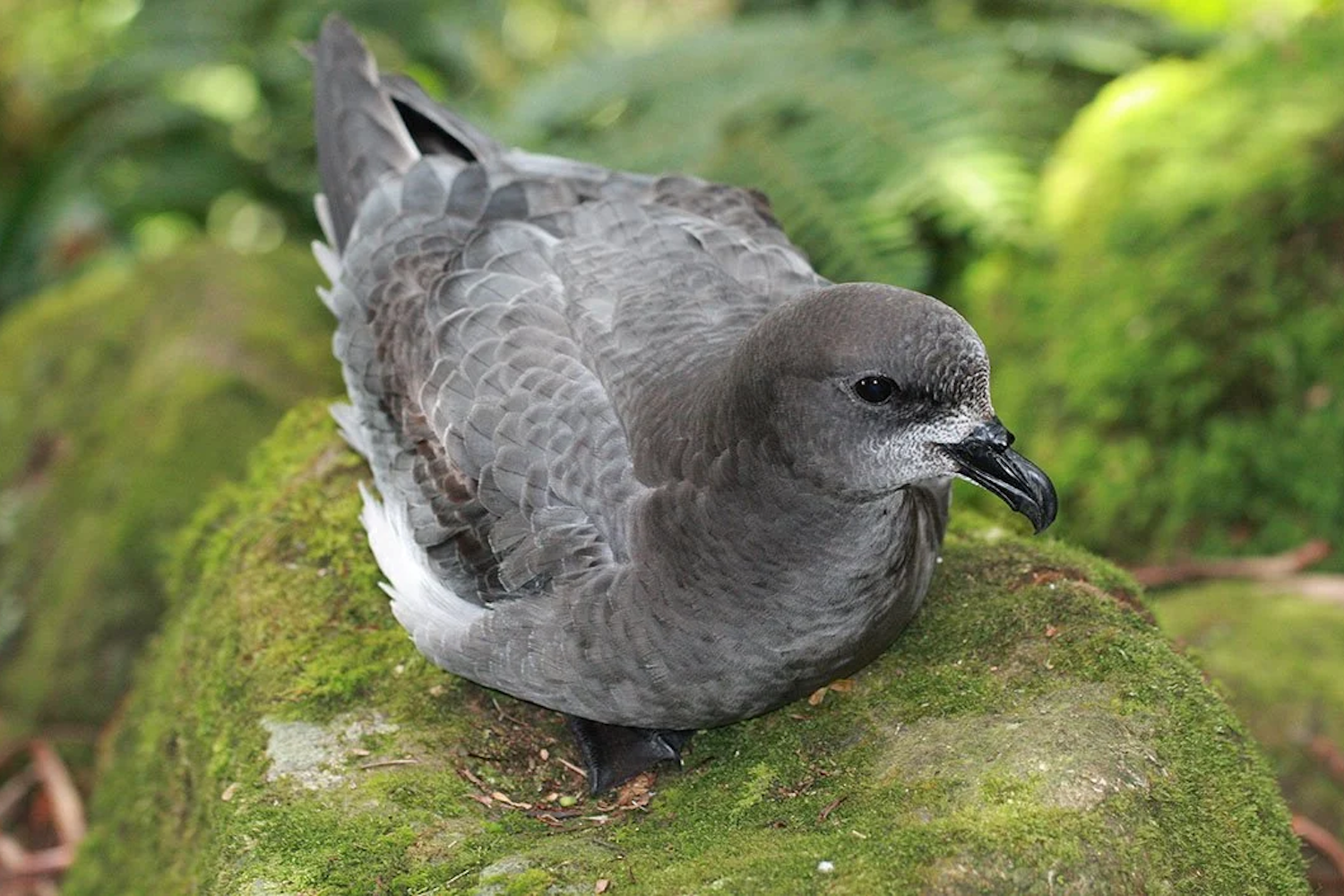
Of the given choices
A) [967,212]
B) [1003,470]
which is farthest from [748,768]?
[967,212]

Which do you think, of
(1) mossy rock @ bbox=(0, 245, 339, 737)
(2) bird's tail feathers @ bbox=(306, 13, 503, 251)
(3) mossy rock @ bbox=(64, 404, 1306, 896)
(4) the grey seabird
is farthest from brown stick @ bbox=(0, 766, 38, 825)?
(2) bird's tail feathers @ bbox=(306, 13, 503, 251)

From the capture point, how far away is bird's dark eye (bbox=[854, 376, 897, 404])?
11.3 ft

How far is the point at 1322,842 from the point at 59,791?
210 inches

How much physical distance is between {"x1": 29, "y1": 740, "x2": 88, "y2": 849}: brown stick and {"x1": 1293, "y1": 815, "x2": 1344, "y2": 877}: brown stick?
5065mm

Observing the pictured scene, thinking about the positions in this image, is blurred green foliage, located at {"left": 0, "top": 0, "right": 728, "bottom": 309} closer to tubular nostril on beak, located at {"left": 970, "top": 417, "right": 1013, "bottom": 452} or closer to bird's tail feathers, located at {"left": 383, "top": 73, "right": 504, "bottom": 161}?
bird's tail feathers, located at {"left": 383, "top": 73, "right": 504, "bottom": 161}

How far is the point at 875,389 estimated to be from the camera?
3.46 m

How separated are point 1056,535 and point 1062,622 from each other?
1.12 meters

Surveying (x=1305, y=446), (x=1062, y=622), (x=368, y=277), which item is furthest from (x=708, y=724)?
(x=1305, y=446)

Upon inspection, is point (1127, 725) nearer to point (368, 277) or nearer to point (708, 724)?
point (708, 724)

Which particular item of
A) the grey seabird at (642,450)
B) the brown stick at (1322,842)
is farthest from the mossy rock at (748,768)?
the brown stick at (1322,842)

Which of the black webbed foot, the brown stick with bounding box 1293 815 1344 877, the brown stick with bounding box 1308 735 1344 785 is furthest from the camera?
the brown stick with bounding box 1308 735 1344 785

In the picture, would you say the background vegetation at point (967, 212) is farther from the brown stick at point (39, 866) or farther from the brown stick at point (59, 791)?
the brown stick at point (39, 866)

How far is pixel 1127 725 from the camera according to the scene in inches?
149

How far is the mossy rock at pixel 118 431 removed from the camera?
644 centimetres
